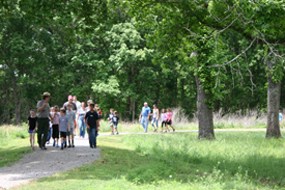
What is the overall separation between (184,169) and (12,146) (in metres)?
9.57

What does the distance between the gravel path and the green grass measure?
0.41 m

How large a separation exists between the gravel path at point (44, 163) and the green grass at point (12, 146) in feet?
1.34

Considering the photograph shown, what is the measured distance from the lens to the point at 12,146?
20578mm

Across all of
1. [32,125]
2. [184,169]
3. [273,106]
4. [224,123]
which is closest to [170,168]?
[184,169]

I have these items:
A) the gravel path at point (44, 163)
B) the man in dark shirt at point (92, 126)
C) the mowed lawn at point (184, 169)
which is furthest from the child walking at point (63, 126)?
the mowed lawn at point (184, 169)

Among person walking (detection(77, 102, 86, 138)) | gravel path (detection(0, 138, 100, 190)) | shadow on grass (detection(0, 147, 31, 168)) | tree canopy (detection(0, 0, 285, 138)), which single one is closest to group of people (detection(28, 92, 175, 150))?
gravel path (detection(0, 138, 100, 190))

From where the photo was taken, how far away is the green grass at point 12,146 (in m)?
15.9

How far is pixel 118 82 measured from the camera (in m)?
45.9

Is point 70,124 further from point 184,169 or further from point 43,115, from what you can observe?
point 184,169

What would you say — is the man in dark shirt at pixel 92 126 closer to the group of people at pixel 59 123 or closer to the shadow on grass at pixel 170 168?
the group of people at pixel 59 123

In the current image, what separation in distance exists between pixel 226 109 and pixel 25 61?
23543mm

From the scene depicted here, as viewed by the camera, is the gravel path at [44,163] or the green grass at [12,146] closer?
the gravel path at [44,163]

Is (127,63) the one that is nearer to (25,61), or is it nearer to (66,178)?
(25,61)

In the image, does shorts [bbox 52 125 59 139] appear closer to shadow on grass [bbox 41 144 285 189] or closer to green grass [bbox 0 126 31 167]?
green grass [bbox 0 126 31 167]
